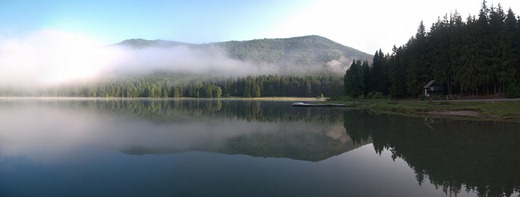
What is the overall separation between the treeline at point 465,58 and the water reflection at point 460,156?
34894mm

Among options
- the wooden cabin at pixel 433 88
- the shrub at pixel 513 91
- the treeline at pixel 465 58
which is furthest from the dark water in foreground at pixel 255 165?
the wooden cabin at pixel 433 88

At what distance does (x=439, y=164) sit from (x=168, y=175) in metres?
11.9

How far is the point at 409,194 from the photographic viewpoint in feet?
33.1

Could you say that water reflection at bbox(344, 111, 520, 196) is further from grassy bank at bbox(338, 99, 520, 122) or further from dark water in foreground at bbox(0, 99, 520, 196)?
grassy bank at bbox(338, 99, 520, 122)

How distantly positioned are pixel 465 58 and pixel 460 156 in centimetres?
5021

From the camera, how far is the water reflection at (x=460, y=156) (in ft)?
36.4

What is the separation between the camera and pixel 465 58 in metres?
56.9

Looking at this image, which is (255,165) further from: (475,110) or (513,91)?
(513,91)

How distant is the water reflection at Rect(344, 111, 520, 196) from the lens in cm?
1109

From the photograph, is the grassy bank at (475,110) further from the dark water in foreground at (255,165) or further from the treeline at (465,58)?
the dark water in foreground at (255,165)

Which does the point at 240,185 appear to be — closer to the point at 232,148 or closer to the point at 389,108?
the point at 232,148

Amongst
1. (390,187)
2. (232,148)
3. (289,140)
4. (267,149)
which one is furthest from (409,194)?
(289,140)

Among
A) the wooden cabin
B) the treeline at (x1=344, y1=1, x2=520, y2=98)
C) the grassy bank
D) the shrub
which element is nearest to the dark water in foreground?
the grassy bank

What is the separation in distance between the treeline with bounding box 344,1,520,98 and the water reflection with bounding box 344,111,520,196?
114 feet
